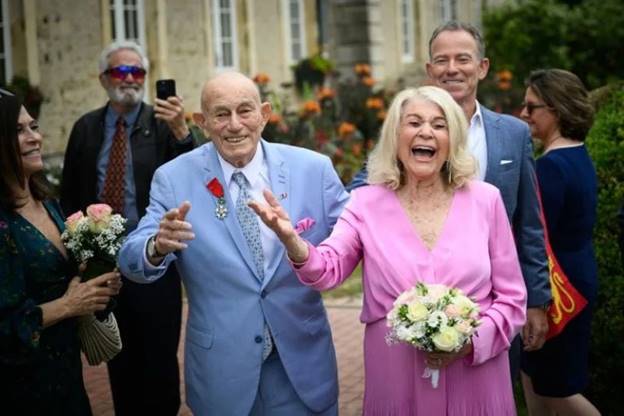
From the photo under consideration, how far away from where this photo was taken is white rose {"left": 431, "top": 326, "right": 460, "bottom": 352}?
3176 millimetres

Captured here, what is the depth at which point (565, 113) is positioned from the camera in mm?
4734

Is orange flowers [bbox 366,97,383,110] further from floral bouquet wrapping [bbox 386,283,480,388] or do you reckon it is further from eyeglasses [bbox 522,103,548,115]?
→ floral bouquet wrapping [bbox 386,283,480,388]

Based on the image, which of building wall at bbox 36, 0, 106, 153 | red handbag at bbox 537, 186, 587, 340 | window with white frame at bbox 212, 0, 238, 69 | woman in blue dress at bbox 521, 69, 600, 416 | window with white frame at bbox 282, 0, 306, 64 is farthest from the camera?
window with white frame at bbox 282, 0, 306, 64

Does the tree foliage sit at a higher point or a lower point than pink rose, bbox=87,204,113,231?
higher

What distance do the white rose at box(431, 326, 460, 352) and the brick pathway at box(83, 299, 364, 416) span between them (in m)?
3.24

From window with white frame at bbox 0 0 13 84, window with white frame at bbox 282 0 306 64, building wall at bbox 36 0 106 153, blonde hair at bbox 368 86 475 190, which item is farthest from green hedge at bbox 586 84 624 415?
window with white frame at bbox 282 0 306 64

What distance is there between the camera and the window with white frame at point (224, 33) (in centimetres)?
1496

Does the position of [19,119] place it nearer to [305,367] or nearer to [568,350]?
[305,367]

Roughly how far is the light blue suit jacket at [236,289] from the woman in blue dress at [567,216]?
139cm

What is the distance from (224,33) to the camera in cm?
1523

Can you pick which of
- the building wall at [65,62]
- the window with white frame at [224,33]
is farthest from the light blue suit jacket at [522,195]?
the window with white frame at [224,33]

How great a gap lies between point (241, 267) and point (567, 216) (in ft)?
6.24

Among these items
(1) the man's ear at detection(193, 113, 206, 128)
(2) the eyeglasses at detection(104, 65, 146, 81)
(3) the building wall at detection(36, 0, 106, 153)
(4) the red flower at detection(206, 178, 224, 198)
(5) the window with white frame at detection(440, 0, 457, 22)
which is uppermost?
(5) the window with white frame at detection(440, 0, 457, 22)

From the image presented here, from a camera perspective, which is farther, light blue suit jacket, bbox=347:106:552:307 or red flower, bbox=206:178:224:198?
light blue suit jacket, bbox=347:106:552:307
